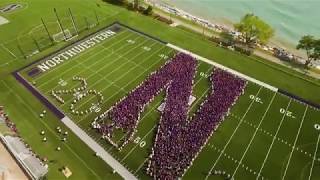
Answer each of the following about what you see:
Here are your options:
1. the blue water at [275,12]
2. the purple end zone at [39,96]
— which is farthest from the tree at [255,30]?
the purple end zone at [39,96]


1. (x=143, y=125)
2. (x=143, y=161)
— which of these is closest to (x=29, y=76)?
(x=143, y=125)

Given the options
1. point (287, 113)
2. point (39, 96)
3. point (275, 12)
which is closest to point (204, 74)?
point (287, 113)

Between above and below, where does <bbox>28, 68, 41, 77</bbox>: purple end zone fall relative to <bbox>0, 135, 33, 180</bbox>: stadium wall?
above

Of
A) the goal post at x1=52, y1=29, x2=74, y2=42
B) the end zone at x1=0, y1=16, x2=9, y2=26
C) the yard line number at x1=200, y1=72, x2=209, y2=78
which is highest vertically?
the yard line number at x1=200, y1=72, x2=209, y2=78

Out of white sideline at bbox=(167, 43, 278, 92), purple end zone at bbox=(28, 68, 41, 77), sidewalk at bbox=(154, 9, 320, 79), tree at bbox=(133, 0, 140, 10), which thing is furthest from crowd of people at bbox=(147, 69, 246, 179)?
tree at bbox=(133, 0, 140, 10)

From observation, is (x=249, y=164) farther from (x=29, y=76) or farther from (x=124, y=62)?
(x=29, y=76)

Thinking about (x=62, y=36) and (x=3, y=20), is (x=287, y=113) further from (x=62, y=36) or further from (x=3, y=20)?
(x=3, y=20)

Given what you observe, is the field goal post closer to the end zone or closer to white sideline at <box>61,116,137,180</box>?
the end zone
